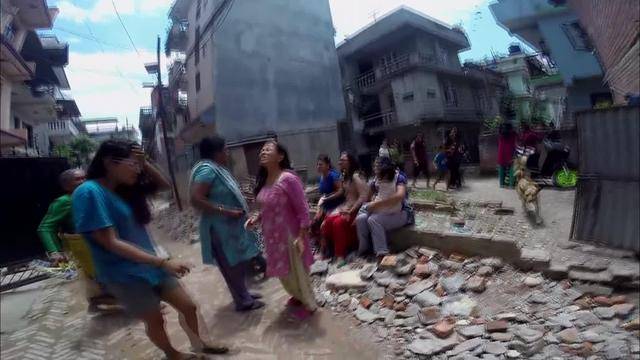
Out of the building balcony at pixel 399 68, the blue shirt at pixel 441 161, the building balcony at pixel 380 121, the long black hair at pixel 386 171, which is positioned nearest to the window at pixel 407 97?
the building balcony at pixel 380 121

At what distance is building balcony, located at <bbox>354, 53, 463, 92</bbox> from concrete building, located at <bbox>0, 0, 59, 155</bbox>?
17.3m

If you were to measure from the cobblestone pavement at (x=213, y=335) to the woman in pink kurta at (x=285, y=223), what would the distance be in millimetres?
289

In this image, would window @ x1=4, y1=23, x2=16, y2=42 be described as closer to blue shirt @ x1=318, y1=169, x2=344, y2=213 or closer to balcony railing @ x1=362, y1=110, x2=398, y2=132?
blue shirt @ x1=318, y1=169, x2=344, y2=213

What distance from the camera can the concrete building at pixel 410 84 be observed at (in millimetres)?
20297

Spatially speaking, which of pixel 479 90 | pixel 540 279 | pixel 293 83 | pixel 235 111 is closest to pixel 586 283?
pixel 540 279

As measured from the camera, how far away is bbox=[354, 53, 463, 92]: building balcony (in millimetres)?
20286

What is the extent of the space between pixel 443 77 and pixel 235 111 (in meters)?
13.2

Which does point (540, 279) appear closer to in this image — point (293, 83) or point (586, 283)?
point (586, 283)

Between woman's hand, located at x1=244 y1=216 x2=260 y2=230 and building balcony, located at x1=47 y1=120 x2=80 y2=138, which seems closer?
woman's hand, located at x1=244 y1=216 x2=260 y2=230

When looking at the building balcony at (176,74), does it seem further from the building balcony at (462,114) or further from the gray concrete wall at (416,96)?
the building balcony at (462,114)

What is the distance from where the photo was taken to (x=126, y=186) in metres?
2.30

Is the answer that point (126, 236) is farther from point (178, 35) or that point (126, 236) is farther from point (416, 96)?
point (178, 35)

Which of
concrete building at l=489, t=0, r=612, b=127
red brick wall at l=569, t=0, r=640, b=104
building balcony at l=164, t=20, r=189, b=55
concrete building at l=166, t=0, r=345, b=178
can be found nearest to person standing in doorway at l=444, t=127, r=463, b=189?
red brick wall at l=569, t=0, r=640, b=104

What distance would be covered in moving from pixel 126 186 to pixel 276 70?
16.5 meters
